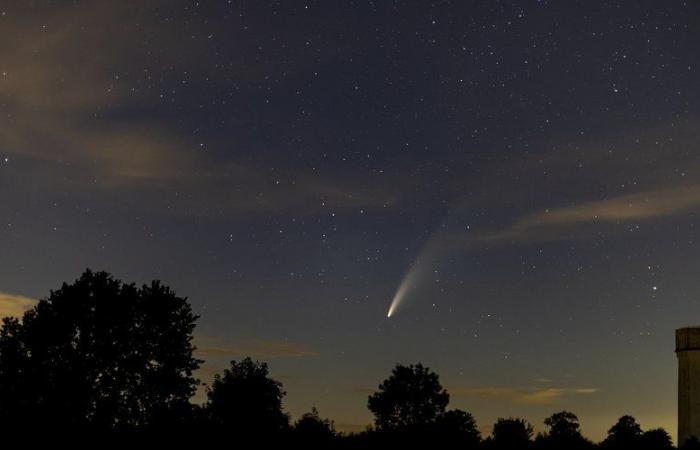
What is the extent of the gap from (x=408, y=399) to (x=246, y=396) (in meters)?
37.3

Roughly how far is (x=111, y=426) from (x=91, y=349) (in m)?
5.07

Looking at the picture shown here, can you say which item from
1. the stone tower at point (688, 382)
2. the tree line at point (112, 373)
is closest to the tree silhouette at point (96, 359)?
the tree line at point (112, 373)

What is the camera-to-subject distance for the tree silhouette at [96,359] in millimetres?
49469

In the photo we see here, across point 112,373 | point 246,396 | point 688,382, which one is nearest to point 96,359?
point 112,373

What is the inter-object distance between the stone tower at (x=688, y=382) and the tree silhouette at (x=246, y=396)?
35601mm

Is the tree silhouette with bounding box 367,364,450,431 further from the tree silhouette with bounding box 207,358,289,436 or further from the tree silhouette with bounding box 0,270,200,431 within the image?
the tree silhouette with bounding box 0,270,200,431

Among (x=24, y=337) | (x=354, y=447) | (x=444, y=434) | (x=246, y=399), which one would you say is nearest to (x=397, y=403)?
(x=246, y=399)

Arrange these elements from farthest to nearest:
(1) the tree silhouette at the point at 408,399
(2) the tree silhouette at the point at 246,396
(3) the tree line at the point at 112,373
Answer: (1) the tree silhouette at the point at 408,399 → (2) the tree silhouette at the point at 246,396 → (3) the tree line at the point at 112,373

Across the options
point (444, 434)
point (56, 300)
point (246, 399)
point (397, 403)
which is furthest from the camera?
point (397, 403)

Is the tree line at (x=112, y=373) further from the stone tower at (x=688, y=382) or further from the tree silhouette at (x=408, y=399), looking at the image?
the tree silhouette at (x=408, y=399)

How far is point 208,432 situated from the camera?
4825 cm

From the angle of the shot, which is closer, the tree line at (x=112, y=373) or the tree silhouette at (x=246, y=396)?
the tree line at (x=112, y=373)

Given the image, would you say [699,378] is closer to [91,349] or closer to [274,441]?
[274,441]

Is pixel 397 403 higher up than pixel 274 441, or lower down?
higher up
